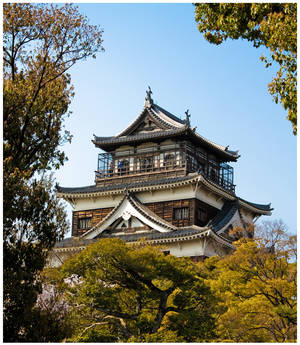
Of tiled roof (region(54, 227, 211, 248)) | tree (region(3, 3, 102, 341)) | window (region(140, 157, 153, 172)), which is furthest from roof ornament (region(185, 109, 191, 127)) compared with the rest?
tree (region(3, 3, 102, 341))

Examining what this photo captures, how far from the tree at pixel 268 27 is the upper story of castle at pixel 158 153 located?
21125mm

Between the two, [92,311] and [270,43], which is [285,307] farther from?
[270,43]

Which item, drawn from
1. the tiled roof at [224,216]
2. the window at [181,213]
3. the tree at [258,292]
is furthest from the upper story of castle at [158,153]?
the tree at [258,292]

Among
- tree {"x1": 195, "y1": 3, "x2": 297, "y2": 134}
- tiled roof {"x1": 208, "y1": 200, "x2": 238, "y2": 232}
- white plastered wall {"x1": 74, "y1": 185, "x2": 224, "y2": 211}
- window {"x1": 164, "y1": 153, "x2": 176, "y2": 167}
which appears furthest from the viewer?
window {"x1": 164, "y1": 153, "x2": 176, "y2": 167}

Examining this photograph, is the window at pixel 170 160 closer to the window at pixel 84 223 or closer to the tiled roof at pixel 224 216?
the tiled roof at pixel 224 216

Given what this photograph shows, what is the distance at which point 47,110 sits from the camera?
14992 mm

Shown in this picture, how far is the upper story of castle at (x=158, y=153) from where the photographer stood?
34688 millimetres

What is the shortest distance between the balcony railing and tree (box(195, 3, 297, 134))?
21094 millimetres

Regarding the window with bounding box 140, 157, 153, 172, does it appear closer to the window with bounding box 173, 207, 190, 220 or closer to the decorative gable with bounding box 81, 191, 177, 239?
the decorative gable with bounding box 81, 191, 177, 239

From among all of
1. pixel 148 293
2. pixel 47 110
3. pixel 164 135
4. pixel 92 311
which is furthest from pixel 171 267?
pixel 164 135

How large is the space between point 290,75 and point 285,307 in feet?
33.3

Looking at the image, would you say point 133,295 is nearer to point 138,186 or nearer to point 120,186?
point 138,186

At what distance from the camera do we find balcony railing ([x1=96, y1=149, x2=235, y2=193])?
34.7 m

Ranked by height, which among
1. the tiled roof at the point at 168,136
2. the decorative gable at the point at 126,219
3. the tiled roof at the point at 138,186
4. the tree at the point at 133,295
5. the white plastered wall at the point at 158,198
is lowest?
the tree at the point at 133,295
